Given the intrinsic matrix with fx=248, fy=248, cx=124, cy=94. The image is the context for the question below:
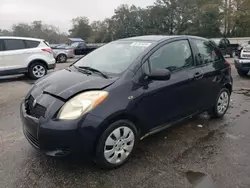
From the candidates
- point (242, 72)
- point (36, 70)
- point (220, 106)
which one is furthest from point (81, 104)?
point (242, 72)

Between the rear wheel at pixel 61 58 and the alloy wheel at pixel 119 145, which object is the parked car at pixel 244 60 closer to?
the alloy wheel at pixel 119 145

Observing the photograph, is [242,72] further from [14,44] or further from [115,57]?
[14,44]

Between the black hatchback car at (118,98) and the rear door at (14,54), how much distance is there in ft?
18.9

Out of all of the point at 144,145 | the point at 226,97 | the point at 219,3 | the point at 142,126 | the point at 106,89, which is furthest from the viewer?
the point at 219,3

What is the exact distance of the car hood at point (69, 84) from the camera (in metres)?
2.80

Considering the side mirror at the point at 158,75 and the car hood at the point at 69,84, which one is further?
the side mirror at the point at 158,75

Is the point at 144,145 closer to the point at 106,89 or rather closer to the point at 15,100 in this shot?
the point at 106,89

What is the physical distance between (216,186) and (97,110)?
4.95 ft

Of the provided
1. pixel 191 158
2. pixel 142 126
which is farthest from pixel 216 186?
pixel 142 126

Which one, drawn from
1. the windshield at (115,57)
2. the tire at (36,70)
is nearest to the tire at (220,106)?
the windshield at (115,57)

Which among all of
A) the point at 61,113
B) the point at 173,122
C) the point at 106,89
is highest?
the point at 106,89

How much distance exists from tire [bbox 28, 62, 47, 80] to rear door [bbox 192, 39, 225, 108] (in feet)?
21.8

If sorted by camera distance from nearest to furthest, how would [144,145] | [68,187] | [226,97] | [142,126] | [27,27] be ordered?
1. [68,187]
2. [142,126]
3. [144,145]
4. [226,97]
5. [27,27]

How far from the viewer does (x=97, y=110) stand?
105 inches
